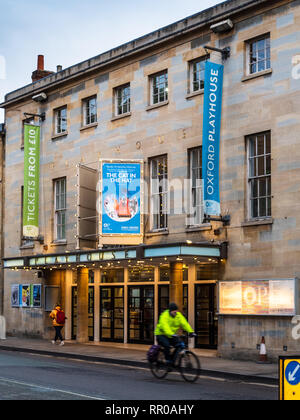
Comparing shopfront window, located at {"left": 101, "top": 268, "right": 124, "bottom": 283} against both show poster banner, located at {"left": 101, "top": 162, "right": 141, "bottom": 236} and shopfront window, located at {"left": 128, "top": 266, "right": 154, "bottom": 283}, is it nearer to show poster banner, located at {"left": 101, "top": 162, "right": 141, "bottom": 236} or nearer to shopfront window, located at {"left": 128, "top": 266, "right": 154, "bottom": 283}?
shopfront window, located at {"left": 128, "top": 266, "right": 154, "bottom": 283}

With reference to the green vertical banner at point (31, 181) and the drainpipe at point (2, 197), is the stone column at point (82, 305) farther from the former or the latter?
the drainpipe at point (2, 197)

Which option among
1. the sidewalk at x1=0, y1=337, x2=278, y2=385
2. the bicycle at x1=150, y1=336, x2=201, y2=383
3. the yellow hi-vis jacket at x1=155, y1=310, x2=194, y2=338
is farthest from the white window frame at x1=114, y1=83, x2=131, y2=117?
the bicycle at x1=150, y1=336, x2=201, y2=383

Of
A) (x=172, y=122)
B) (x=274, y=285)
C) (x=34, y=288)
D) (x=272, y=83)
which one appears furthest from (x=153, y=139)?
(x=34, y=288)

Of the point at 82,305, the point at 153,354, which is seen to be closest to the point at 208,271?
the point at 82,305

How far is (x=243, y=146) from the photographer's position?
23.2 metres

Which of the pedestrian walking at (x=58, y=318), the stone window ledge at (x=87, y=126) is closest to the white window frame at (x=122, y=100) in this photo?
the stone window ledge at (x=87, y=126)

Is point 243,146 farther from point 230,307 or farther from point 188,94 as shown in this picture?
point 230,307

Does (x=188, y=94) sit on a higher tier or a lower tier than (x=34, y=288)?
higher

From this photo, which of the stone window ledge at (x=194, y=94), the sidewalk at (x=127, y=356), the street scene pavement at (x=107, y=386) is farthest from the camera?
the stone window ledge at (x=194, y=94)

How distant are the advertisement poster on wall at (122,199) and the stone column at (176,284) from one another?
2.42 m

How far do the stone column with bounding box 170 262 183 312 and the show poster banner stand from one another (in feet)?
7.99

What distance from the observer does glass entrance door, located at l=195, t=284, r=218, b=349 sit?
82.1ft

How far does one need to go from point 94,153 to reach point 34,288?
282 inches

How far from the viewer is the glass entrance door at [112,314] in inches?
1156
